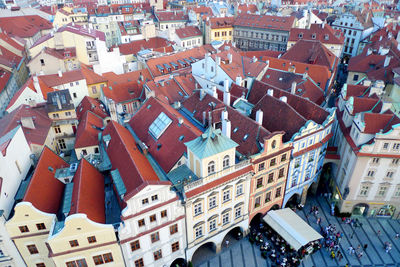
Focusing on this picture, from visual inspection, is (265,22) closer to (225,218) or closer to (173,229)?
(225,218)

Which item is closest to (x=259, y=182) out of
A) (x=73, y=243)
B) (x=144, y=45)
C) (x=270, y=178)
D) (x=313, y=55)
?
(x=270, y=178)

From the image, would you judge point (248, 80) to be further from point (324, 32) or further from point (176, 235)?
point (324, 32)

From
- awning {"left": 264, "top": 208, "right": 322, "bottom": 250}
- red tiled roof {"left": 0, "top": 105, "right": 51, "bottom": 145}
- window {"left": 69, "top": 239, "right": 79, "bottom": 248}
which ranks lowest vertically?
awning {"left": 264, "top": 208, "right": 322, "bottom": 250}

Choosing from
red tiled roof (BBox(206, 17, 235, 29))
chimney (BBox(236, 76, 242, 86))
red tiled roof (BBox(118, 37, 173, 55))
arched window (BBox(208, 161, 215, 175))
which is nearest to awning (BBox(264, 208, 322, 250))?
arched window (BBox(208, 161, 215, 175))

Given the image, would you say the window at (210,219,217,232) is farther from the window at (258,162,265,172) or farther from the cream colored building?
the window at (258,162,265,172)

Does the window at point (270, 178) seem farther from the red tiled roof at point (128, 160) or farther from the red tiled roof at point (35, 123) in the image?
the red tiled roof at point (35, 123)

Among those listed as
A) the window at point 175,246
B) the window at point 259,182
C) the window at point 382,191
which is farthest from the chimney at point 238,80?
the window at point 175,246
